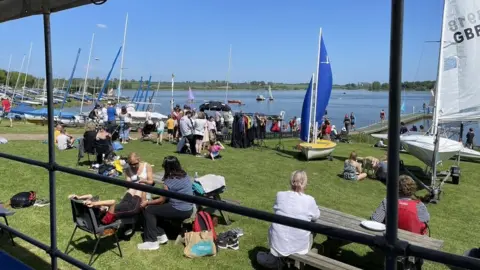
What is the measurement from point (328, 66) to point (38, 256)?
1306cm

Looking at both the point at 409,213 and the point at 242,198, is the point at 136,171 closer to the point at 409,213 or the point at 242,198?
the point at 242,198

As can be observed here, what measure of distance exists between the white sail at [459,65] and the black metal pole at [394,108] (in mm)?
11684

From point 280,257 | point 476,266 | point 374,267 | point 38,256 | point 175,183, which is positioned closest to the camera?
point 476,266

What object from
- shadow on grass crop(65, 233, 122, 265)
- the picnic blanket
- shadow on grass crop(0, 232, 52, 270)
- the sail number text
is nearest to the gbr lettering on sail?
the sail number text

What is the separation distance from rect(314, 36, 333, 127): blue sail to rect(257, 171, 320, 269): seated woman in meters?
11.0

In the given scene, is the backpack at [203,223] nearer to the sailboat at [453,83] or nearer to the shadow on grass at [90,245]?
the shadow on grass at [90,245]

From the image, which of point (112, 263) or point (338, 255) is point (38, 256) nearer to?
point (112, 263)

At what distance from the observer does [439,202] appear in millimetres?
9172

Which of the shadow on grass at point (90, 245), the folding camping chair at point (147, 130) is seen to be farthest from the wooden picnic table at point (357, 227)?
A: the folding camping chair at point (147, 130)

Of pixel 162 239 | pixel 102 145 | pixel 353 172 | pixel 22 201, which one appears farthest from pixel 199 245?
pixel 353 172

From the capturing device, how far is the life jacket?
4.48 meters

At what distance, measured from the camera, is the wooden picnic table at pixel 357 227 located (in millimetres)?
4004

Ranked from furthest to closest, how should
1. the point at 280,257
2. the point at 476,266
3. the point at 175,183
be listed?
the point at 175,183 → the point at 280,257 → the point at 476,266

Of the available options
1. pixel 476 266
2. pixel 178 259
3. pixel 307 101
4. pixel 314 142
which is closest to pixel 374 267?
pixel 178 259
